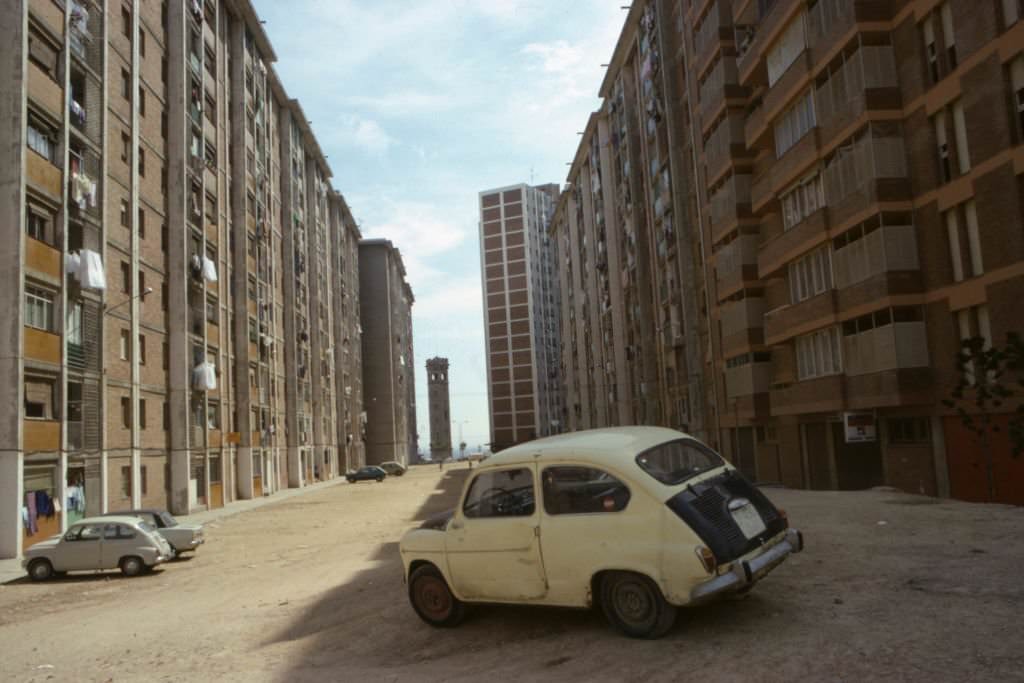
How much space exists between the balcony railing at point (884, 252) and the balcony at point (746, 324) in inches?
349

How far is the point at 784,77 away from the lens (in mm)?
28203

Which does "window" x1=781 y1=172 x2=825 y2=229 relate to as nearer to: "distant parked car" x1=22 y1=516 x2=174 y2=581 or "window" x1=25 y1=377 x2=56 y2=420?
"distant parked car" x1=22 y1=516 x2=174 y2=581

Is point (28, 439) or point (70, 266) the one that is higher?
point (70, 266)

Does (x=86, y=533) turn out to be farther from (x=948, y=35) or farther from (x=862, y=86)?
(x=948, y=35)

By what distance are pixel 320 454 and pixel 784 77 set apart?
53.4 meters

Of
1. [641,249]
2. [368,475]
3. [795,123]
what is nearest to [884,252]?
[795,123]

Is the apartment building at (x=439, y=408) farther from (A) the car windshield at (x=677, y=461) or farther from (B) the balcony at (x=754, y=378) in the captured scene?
(A) the car windshield at (x=677, y=461)

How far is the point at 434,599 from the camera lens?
8969 mm

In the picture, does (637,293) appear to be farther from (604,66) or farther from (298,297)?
(298,297)

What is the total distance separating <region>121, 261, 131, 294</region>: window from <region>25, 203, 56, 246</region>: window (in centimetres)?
658

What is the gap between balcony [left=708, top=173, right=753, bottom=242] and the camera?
33625 mm

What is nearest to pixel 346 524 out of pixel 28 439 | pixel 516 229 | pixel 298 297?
pixel 28 439

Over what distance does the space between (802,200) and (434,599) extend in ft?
77.5

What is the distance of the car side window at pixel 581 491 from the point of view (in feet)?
24.6
